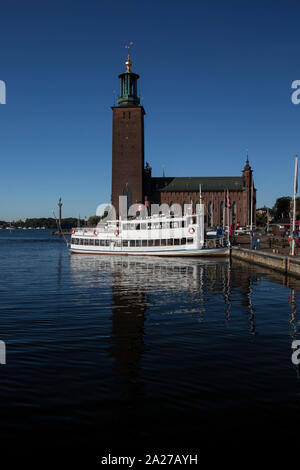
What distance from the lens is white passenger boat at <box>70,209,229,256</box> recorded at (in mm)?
54219

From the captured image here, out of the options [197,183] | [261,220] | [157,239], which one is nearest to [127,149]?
[197,183]

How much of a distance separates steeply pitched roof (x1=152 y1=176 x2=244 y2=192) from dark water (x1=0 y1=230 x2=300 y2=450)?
116 metres

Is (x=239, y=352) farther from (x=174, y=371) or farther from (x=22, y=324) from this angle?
(x=22, y=324)

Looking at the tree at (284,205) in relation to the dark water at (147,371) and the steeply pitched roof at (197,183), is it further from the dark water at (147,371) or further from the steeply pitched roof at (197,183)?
the dark water at (147,371)

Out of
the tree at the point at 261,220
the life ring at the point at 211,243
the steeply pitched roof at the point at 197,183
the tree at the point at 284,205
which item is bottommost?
the life ring at the point at 211,243

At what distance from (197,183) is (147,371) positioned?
434 ft

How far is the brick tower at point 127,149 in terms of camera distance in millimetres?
111938

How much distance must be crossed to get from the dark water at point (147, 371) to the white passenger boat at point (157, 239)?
31.7 meters

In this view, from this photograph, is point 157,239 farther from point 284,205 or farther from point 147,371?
point 284,205

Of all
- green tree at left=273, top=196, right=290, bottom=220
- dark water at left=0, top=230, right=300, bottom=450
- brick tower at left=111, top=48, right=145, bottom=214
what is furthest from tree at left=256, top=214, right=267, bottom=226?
dark water at left=0, top=230, right=300, bottom=450

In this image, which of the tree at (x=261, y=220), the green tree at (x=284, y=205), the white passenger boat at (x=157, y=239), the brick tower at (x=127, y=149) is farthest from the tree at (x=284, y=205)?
the white passenger boat at (x=157, y=239)

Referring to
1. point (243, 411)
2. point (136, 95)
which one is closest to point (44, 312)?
point (243, 411)

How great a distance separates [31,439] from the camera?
720 cm
